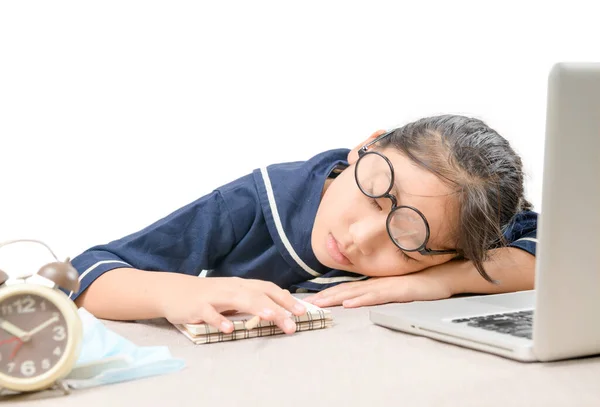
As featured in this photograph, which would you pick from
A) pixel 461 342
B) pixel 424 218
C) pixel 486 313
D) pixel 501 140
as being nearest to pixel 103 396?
pixel 461 342

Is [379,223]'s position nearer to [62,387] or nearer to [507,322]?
[507,322]

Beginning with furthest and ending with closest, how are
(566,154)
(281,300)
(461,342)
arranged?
(281,300), (461,342), (566,154)

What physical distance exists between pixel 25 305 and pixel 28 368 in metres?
0.06

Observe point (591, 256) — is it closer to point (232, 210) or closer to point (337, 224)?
point (337, 224)

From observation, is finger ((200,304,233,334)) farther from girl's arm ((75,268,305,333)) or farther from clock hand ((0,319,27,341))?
clock hand ((0,319,27,341))

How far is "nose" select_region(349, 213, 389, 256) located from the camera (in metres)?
1.31

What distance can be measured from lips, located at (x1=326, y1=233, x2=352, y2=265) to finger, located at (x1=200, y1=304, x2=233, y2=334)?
424 millimetres

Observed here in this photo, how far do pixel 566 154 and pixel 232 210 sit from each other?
0.87 metres

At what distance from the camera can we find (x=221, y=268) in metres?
1.56

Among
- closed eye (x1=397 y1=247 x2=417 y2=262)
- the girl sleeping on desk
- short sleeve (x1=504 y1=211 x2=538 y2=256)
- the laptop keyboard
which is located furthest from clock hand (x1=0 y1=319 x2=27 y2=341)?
short sleeve (x1=504 y1=211 x2=538 y2=256)

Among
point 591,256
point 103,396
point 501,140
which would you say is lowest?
point 103,396

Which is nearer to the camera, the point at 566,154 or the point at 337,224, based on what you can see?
the point at 566,154

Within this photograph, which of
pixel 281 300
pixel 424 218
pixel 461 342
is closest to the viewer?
pixel 461 342

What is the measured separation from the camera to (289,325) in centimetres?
101
